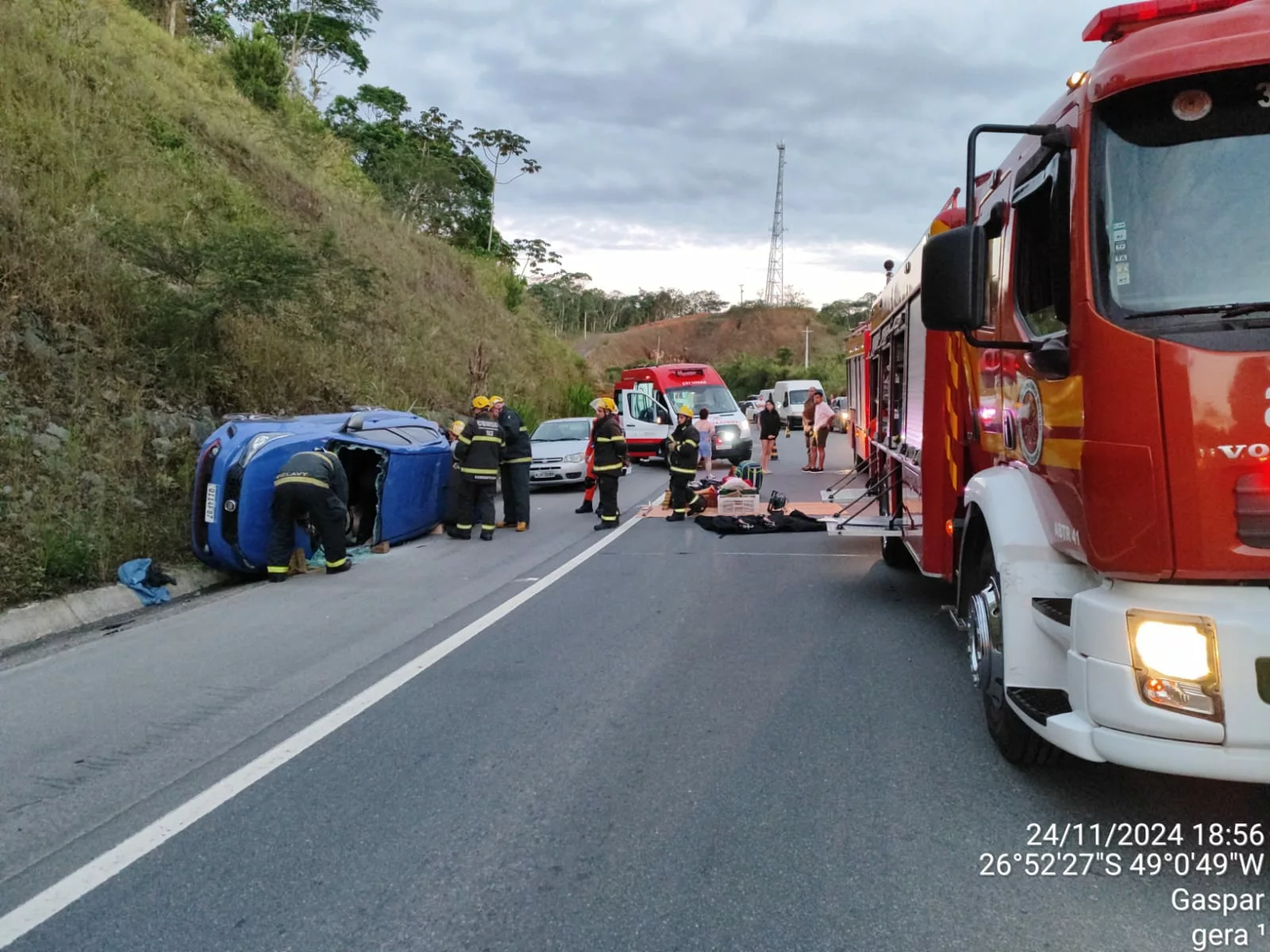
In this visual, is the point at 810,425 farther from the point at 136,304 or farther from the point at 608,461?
the point at 136,304

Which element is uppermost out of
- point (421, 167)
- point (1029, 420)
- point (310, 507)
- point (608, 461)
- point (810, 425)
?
point (421, 167)

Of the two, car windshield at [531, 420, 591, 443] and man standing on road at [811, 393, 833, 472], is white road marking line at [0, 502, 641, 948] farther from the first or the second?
man standing on road at [811, 393, 833, 472]

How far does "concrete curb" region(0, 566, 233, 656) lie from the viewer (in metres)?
7.08

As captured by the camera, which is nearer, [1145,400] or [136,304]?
[1145,400]

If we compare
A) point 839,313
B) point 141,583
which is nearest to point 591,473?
point 141,583

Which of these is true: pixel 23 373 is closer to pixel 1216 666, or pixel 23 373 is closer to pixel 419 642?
pixel 419 642

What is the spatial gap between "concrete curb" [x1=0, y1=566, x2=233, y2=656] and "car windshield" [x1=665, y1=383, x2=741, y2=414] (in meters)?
14.9

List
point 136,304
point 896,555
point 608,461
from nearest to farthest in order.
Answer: point 896,555 < point 136,304 < point 608,461

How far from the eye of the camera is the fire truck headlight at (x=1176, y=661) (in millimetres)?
2959

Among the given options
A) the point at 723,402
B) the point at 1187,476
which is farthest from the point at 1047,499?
the point at 723,402

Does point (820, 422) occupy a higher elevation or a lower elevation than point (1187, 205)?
lower

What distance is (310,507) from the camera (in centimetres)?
937

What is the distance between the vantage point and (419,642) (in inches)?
263

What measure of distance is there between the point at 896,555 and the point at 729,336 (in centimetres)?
10660
